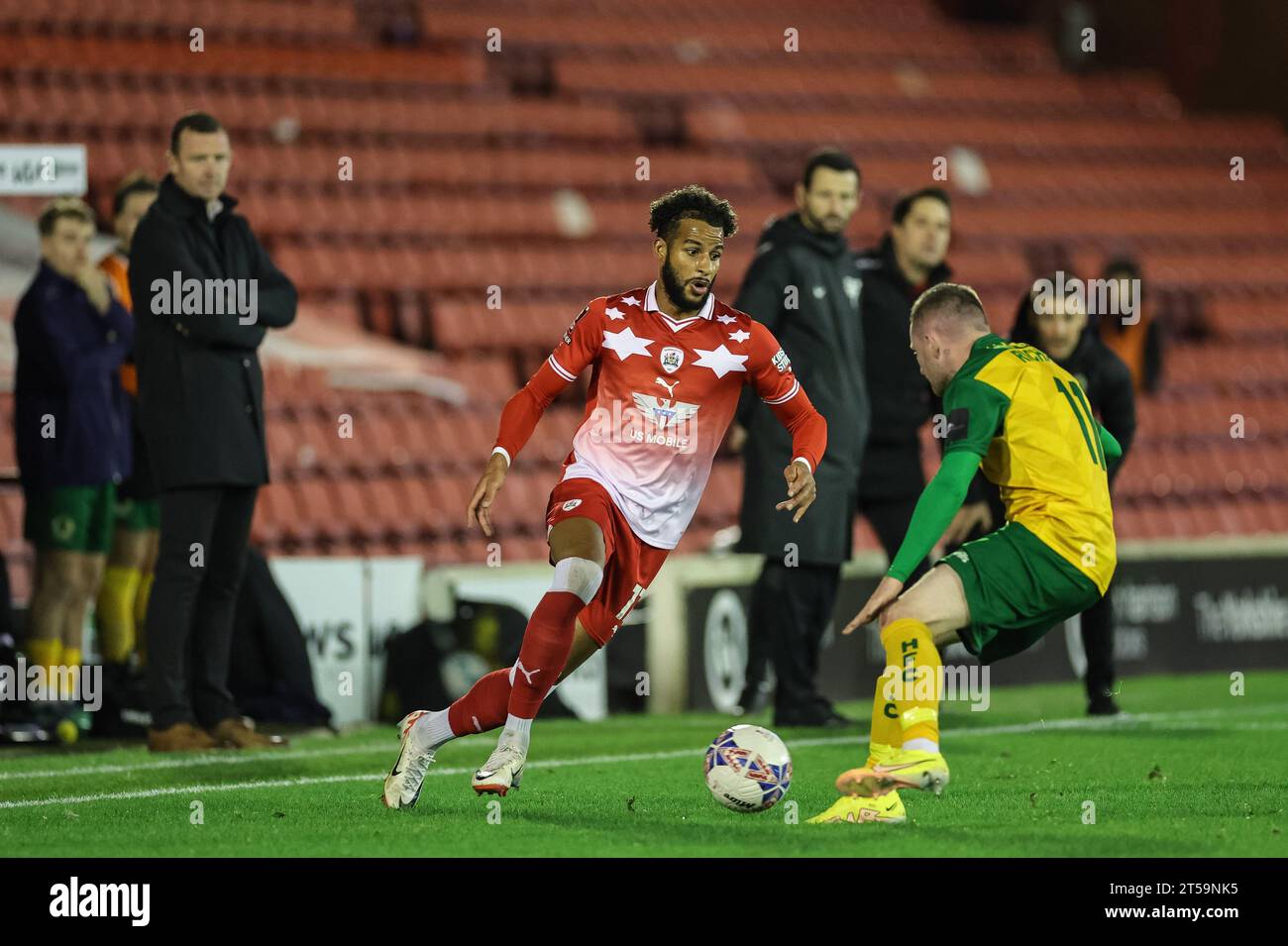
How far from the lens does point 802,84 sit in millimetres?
18125

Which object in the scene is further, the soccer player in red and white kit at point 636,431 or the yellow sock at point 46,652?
Answer: the yellow sock at point 46,652

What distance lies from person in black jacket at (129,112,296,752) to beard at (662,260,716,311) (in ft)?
6.56

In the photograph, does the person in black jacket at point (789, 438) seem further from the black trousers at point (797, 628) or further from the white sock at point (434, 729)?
the white sock at point (434, 729)

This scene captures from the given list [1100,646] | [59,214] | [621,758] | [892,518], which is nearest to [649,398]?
[621,758]

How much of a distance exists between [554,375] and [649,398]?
0.28 metres

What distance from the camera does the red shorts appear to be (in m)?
5.40

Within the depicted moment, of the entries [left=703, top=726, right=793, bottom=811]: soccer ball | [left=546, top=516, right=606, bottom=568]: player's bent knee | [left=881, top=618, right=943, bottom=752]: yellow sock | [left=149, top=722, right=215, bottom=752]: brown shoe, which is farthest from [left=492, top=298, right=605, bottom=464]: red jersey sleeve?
[left=149, top=722, right=215, bottom=752]: brown shoe

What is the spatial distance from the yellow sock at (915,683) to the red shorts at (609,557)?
85 cm

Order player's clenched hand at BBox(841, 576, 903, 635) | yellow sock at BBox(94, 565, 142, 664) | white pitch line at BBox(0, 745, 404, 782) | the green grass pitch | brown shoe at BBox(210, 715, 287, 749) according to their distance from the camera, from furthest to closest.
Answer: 1. yellow sock at BBox(94, 565, 142, 664)
2. brown shoe at BBox(210, 715, 287, 749)
3. white pitch line at BBox(0, 745, 404, 782)
4. player's clenched hand at BBox(841, 576, 903, 635)
5. the green grass pitch

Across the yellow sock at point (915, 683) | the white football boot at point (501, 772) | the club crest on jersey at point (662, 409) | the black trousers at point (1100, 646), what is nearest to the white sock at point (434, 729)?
the white football boot at point (501, 772)

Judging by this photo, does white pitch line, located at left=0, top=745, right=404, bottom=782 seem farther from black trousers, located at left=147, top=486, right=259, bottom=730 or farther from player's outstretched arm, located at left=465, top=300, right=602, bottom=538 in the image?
player's outstretched arm, located at left=465, top=300, right=602, bottom=538

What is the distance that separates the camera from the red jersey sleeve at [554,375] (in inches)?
213

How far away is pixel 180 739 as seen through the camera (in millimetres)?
6820
